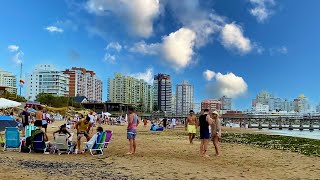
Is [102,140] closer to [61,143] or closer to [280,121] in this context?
[61,143]

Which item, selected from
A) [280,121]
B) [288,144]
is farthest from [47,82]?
[288,144]

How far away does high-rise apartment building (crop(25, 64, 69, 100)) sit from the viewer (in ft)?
600

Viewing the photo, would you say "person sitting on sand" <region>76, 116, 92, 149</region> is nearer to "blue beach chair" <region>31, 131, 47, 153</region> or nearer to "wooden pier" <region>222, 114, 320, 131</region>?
"blue beach chair" <region>31, 131, 47, 153</region>

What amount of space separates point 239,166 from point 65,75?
607 feet

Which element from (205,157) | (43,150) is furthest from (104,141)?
(205,157)

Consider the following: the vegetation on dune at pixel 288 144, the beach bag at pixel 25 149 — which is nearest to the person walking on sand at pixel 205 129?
the vegetation on dune at pixel 288 144

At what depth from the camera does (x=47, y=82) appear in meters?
184

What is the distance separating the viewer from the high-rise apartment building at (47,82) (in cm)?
18300

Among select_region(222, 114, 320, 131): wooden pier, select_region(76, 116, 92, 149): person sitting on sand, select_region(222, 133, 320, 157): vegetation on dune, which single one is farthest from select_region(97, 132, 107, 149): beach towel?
select_region(222, 114, 320, 131): wooden pier

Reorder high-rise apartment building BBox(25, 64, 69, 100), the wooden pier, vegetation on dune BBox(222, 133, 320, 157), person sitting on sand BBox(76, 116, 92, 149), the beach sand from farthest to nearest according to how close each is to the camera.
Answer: high-rise apartment building BBox(25, 64, 69, 100) → the wooden pier → vegetation on dune BBox(222, 133, 320, 157) → person sitting on sand BBox(76, 116, 92, 149) → the beach sand

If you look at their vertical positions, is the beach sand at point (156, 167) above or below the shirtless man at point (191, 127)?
below

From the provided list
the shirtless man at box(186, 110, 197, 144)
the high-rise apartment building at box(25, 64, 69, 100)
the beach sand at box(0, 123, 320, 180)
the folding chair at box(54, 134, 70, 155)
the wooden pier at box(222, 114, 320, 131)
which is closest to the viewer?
the beach sand at box(0, 123, 320, 180)

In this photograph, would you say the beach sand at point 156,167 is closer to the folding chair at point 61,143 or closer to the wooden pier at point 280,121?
the folding chair at point 61,143

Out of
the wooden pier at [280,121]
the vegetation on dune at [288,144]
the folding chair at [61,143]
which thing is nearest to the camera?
the folding chair at [61,143]
